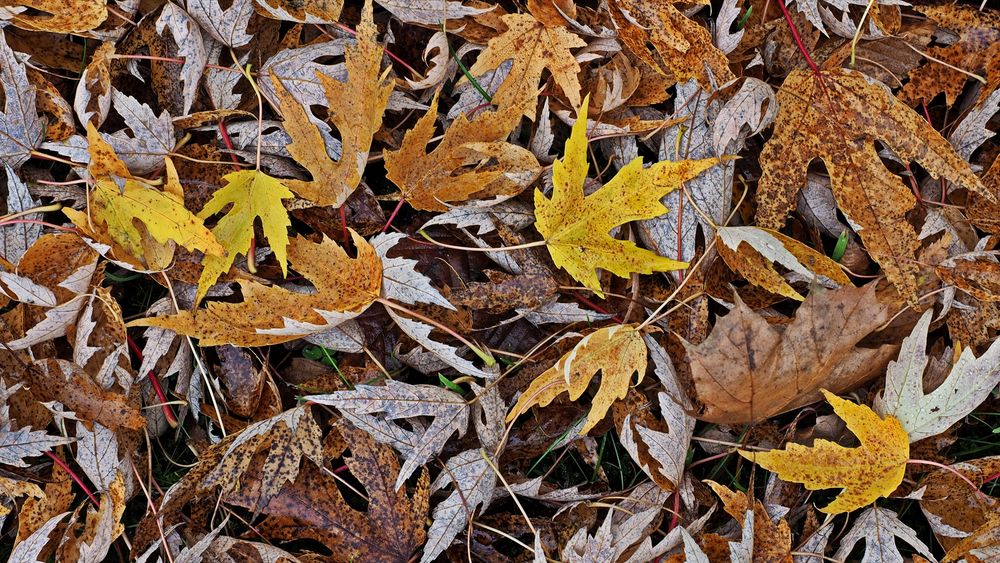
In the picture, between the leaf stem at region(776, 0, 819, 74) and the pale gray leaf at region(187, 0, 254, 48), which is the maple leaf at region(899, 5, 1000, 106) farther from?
the pale gray leaf at region(187, 0, 254, 48)

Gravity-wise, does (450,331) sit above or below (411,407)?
above

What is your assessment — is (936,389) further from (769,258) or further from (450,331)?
(450,331)

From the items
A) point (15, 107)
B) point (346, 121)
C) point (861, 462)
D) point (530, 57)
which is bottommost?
point (861, 462)

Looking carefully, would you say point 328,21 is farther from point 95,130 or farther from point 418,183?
point 95,130

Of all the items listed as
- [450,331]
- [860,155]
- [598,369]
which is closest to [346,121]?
[450,331]

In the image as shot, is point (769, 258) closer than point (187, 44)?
Yes

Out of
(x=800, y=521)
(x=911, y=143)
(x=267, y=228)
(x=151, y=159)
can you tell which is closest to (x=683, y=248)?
(x=911, y=143)
